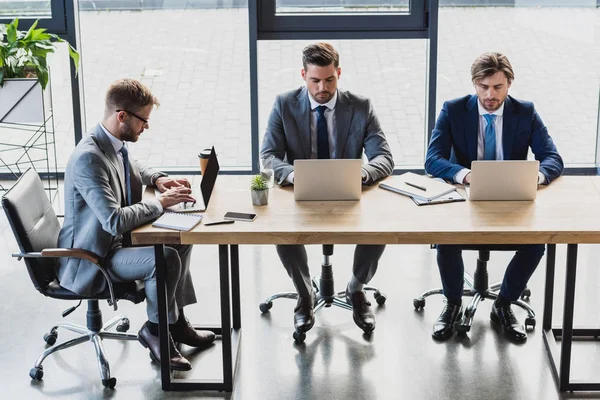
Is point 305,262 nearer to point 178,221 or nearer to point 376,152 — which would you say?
point 376,152

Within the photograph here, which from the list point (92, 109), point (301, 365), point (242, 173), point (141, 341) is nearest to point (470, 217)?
point (301, 365)

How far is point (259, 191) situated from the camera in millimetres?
3766

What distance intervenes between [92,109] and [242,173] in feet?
4.05

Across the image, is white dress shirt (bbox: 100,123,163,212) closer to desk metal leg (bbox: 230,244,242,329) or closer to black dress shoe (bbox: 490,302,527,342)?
desk metal leg (bbox: 230,244,242,329)

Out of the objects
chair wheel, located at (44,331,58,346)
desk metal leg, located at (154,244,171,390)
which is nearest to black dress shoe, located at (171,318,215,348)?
desk metal leg, located at (154,244,171,390)

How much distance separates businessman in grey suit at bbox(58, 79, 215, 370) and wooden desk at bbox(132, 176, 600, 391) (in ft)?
0.45

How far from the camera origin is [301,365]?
3980 mm

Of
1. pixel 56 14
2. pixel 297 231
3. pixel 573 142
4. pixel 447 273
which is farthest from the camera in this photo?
pixel 573 142

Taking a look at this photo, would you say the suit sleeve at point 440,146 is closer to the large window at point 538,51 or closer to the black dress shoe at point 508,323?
the black dress shoe at point 508,323

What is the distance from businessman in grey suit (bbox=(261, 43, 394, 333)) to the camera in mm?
4270

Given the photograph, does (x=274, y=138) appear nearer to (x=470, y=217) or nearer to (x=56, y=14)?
(x=470, y=217)

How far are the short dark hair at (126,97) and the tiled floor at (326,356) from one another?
1.17 meters

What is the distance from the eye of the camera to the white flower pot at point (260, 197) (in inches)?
148

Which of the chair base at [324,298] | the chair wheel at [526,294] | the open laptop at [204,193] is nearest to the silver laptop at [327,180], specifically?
the open laptop at [204,193]
